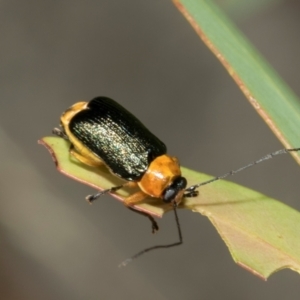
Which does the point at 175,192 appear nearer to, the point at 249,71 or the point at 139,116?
the point at 249,71

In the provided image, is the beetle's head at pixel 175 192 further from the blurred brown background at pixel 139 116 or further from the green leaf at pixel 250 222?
the blurred brown background at pixel 139 116

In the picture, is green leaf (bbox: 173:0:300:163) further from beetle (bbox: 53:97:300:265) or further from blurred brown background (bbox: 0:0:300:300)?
blurred brown background (bbox: 0:0:300:300)

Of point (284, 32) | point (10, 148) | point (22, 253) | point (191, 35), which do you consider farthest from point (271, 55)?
point (22, 253)

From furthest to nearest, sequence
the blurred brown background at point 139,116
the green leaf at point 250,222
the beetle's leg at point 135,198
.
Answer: the blurred brown background at point 139,116, the beetle's leg at point 135,198, the green leaf at point 250,222

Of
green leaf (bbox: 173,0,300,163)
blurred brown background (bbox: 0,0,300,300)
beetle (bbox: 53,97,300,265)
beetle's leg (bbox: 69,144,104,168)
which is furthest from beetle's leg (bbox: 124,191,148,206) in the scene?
blurred brown background (bbox: 0,0,300,300)

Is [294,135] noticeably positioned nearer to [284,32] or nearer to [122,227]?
[122,227]

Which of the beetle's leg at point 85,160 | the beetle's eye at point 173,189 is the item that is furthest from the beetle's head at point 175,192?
the beetle's leg at point 85,160

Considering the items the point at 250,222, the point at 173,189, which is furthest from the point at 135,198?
the point at 250,222
